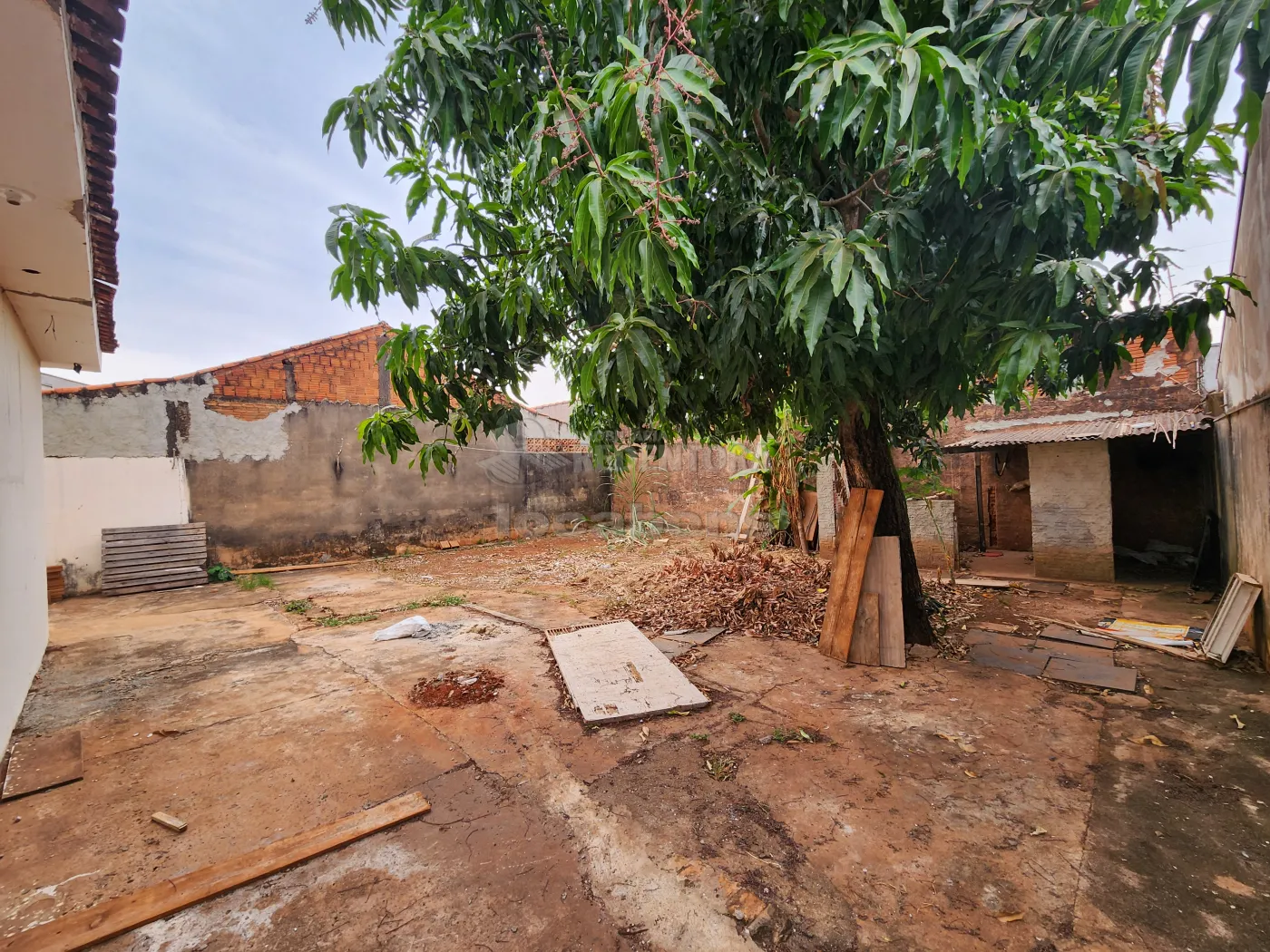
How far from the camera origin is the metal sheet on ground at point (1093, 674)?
3.35m

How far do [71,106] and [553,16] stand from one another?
81.3 inches

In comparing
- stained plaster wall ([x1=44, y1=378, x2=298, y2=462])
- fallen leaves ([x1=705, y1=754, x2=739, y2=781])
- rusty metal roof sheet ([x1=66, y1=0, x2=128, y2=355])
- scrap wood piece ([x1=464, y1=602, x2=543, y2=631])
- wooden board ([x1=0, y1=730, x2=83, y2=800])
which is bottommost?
scrap wood piece ([x1=464, y1=602, x2=543, y2=631])

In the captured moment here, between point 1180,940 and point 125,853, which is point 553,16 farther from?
point 1180,940

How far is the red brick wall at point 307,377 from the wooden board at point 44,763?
18.8 feet

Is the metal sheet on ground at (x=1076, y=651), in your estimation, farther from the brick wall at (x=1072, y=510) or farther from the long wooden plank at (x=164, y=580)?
the long wooden plank at (x=164, y=580)

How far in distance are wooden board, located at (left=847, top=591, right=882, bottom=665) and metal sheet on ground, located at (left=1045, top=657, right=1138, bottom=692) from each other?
3.58 feet

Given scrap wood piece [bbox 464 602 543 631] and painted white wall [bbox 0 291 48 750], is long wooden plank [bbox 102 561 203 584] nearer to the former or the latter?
painted white wall [bbox 0 291 48 750]

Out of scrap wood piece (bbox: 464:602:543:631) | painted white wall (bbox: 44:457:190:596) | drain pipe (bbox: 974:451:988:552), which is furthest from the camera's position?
drain pipe (bbox: 974:451:988:552)

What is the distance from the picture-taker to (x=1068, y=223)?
6.78 ft

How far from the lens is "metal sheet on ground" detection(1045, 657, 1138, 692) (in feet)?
11.0

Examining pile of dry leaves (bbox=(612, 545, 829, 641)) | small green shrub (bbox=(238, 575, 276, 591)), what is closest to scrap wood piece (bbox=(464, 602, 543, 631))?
pile of dry leaves (bbox=(612, 545, 829, 641))

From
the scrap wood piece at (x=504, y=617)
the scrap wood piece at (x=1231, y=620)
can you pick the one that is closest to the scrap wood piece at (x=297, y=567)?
the scrap wood piece at (x=504, y=617)

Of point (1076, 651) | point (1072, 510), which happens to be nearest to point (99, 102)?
point (1076, 651)

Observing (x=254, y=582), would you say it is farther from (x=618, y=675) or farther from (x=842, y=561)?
(x=842, y=561)
